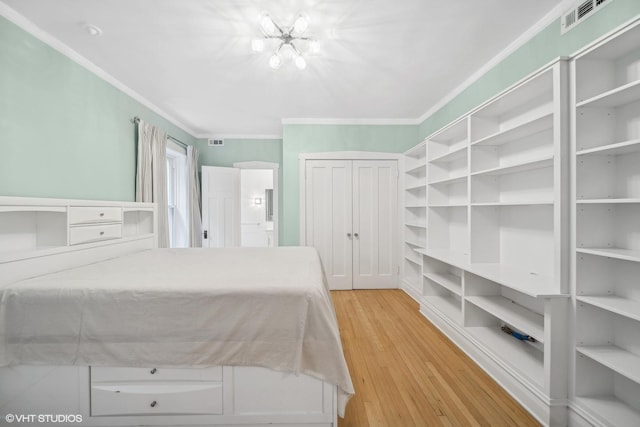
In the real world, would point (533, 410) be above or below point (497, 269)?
below

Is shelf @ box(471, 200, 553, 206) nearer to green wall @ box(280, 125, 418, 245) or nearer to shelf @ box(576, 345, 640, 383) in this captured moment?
shelf @ box(576, 345, 640, 383)

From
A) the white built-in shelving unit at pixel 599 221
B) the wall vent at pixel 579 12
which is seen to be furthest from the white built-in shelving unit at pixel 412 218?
the white built-in shelving unit at pixel 599 221

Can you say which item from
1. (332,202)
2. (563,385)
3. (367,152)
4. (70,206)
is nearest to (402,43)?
(367,152)

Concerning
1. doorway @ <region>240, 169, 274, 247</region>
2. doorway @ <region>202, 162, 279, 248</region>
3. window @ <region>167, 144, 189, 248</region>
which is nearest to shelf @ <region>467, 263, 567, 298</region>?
doorway @ <region>202, 162, 279, 248</region>

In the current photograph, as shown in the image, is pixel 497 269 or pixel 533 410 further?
pixel 497 269

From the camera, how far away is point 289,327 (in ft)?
4.30

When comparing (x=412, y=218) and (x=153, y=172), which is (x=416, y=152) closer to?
(x=412, y=218)

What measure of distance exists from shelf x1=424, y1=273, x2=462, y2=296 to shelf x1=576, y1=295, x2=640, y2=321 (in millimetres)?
1093

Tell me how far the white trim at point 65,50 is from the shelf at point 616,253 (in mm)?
3862

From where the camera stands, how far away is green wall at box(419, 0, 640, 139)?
1.47m

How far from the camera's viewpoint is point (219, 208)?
4.40 metres

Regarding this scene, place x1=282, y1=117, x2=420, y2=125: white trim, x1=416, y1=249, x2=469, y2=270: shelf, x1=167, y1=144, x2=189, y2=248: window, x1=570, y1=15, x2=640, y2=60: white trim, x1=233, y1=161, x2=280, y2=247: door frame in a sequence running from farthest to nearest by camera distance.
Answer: x1=233, y1=161, x2=280, y2=247: door frame
x1=167, y1=144, x2=189, y2=248: window
x1=282, y1=117, x2=420, y2=125: white trim
x1=416, y1=249, x2=469, y2=270: shelf
x1=570, y1=15, x2=640, y2=60: white trim

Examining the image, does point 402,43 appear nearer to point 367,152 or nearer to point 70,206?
point 367,152

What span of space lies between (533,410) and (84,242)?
130 inches
